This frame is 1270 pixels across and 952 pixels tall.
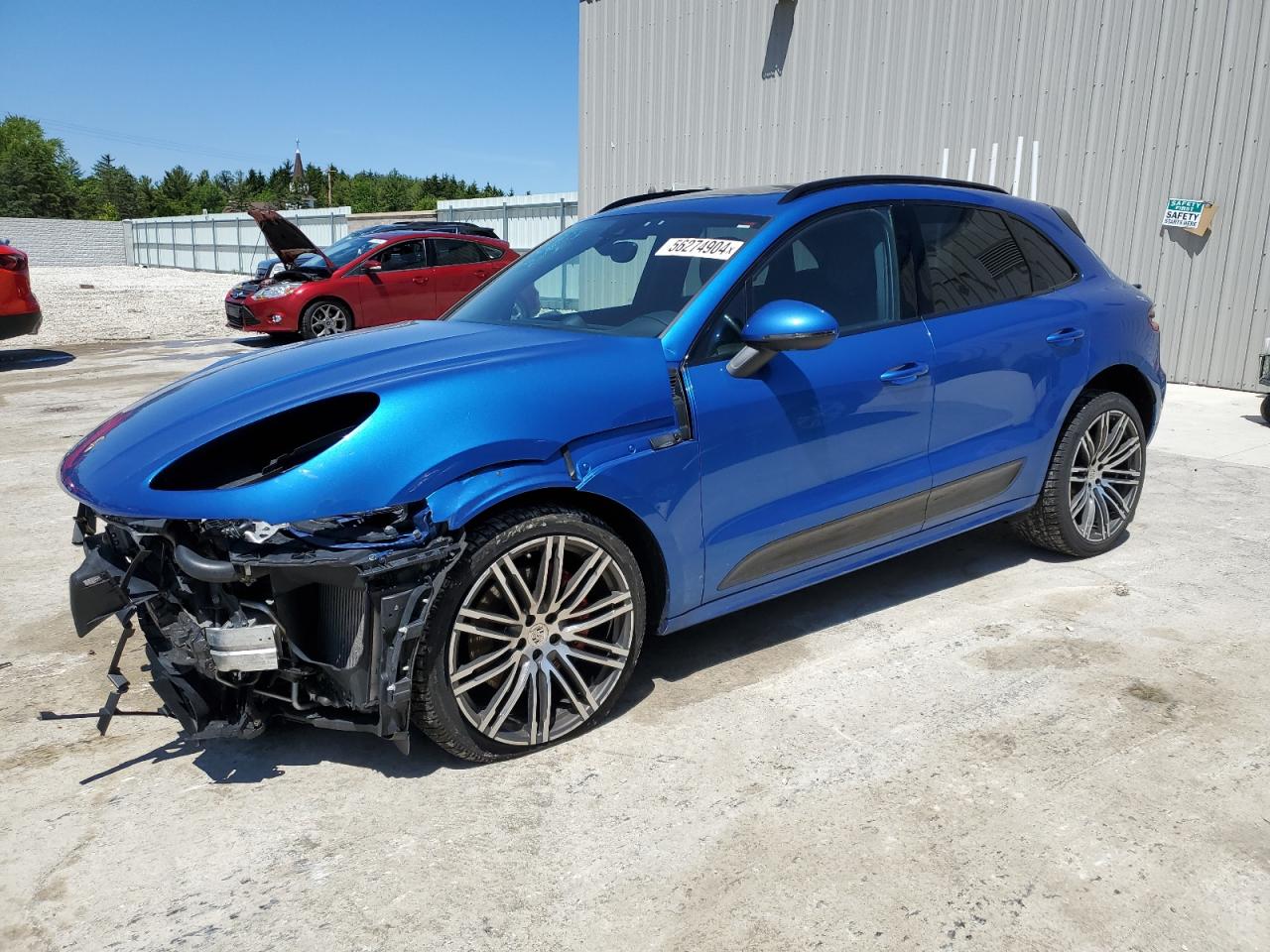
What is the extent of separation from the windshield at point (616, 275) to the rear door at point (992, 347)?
3.01 ft

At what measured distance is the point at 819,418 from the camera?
11.2 ft

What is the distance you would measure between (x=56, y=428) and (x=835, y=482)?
23.3ft

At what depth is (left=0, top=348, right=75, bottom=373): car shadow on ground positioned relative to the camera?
40.5 feet

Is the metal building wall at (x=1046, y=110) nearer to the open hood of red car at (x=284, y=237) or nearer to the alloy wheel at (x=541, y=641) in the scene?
the open hood of red car at (x=284, y=237)

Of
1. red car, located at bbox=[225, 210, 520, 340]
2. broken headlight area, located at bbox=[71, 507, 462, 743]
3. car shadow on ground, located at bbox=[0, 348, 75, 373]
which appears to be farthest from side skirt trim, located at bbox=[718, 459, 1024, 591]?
car shadow on ground, located at bbox=[0, 348, 75, 373]

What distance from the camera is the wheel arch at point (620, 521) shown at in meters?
2.82

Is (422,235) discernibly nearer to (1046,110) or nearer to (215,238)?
(1046,110)

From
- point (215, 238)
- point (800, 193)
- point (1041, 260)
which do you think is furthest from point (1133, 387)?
point (215, 238)

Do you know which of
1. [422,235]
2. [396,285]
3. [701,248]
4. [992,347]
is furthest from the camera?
[422,235]

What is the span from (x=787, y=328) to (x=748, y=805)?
4.74ft

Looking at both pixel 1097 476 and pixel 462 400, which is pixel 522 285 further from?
pixel 1097 476

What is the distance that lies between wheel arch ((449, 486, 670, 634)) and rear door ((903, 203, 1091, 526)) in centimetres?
131

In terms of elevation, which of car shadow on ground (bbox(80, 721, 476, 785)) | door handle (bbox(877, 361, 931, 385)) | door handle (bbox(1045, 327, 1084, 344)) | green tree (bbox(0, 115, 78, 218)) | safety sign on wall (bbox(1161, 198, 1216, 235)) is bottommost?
car shadow on ground (bbox(80, 721, 476, 785))

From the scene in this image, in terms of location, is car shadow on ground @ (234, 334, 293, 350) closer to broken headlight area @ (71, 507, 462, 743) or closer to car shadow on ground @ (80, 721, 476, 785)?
car shadow on ground @ (80, 721, 476, 785)
